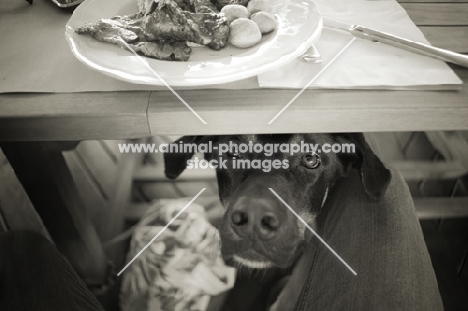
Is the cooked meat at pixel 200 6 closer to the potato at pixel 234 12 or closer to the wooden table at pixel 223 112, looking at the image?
the potato at pixel 234 12

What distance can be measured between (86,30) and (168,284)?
96 centimetres

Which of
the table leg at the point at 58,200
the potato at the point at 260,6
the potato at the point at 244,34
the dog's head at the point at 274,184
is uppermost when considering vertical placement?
the potato at the point at 260,6

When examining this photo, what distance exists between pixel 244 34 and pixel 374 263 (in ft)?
1.85

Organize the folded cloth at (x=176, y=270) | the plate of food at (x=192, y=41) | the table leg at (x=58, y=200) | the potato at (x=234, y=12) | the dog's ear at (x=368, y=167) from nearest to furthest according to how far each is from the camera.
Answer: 1. the plate of food at (x=192, y=41)
2. the potato at (x=234, y=12)
3. the dog's ear at (x=368, y=167)
4. the table leg at (x=58, y=200)
5. the folded cloth at (x=176, y=270)

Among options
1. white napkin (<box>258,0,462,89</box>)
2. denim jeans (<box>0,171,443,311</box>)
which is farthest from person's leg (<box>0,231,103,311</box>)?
white napkin (<box>258,0,462,89</box>)

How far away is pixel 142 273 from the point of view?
54.6 inches

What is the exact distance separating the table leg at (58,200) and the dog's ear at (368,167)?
84 centimetres

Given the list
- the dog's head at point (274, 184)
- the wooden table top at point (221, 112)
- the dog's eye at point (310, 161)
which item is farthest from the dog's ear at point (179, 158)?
the wooden table top at point (221, 112)

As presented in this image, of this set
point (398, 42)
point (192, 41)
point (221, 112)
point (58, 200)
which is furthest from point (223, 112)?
point (58, 200)

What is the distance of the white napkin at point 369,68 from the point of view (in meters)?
0.69

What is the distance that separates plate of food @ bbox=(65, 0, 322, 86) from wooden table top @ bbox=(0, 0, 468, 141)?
0.05m

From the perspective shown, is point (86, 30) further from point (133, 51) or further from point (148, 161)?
point (148, 161)

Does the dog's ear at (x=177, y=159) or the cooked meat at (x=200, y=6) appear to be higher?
the cooked meat at (x=200, y=6)

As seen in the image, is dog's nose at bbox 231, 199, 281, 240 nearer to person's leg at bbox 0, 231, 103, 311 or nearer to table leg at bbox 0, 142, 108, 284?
person's leg at bbox 0, 231, 103, 311
